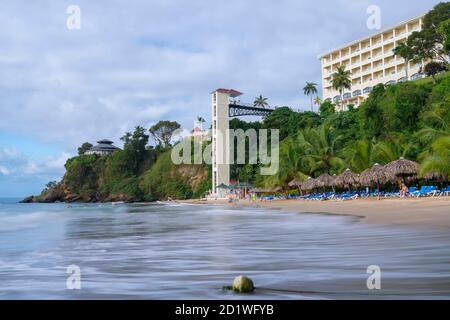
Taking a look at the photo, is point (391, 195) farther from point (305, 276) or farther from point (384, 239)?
point (305, 276)

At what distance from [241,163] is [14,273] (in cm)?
6178

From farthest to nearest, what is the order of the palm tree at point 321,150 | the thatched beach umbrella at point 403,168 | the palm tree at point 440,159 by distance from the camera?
the palm tree at point 321,150, the thatched beach umbrella at point 403,168, the palm tree at point 440,159

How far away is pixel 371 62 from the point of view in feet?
221

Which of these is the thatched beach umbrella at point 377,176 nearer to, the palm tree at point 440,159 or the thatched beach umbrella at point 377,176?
the thatched beach umbrella at point 377,176

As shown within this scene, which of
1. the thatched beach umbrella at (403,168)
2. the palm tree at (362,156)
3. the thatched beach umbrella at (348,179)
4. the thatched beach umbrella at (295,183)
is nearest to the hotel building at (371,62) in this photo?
the thatched beach umbrella at (295,183)

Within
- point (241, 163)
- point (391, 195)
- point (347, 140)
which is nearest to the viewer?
point (391, 195)

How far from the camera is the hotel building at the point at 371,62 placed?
61.5 meters

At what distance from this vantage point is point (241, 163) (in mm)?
68500

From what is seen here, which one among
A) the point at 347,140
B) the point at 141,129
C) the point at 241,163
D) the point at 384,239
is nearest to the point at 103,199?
the point at 141,129

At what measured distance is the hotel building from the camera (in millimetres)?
61469

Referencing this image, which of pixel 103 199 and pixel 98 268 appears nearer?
pixel 98 268

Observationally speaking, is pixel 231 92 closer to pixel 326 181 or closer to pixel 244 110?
pixel 244 110

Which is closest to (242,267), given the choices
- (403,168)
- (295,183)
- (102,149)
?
(403,168)
